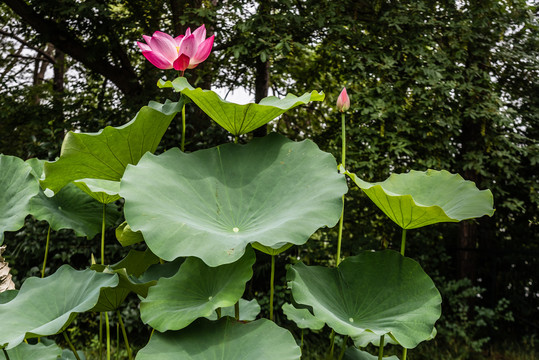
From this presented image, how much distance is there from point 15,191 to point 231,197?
0.53m

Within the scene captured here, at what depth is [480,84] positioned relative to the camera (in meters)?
3.32

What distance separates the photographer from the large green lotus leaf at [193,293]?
756 mm

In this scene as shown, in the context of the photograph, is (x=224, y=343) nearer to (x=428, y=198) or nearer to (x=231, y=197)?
(x=231, y=197)

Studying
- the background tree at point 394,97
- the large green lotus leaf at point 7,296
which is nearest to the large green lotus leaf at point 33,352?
the large green lotus leaf at point 7,296

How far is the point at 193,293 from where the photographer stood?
84 cm

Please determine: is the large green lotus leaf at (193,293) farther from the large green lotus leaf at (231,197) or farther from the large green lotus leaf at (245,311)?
the large green lotus leaf at (245,311)

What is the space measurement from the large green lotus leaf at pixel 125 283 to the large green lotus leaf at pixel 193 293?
1.6 inches

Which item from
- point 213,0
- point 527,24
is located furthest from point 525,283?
point 213,0

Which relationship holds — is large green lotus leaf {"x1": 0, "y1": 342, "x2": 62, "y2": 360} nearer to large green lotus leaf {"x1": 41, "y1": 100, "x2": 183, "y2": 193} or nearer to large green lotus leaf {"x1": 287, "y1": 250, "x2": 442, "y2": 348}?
large green lotus leaf {"x1": 41, "y1": 100, "x2": 183, "y2": 193}

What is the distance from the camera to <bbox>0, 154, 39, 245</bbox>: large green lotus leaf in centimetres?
99

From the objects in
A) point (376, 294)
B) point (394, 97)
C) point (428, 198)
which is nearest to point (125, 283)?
point (376, 294)

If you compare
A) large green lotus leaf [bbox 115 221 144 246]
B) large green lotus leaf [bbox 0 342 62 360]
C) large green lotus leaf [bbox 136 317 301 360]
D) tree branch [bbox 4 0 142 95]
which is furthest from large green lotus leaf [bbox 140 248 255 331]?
tree branch [bbox 4 0 142 95]

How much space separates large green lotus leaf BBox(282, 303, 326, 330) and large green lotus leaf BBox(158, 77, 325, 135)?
0.45m

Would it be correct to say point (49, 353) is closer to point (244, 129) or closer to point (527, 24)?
point (244, 129)
